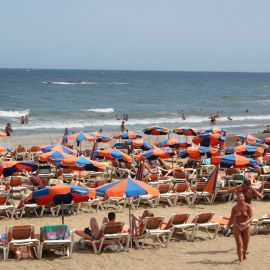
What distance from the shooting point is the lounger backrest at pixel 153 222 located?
397 inches

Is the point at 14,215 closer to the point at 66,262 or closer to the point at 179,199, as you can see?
the point at 66,262

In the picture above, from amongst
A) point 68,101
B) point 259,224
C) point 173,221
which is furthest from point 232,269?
point 68,101

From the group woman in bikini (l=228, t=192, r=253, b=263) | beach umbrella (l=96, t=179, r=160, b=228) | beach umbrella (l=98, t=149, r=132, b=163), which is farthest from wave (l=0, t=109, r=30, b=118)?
woman in bikini (l=228, t=192, r=253, b=263)

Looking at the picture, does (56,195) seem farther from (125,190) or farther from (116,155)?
(116,155)

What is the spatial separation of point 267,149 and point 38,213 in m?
13.5

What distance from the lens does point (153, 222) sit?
10.2 meters

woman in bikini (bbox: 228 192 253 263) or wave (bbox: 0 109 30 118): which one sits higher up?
woman in bikini (bbox: 228 192 253 263)

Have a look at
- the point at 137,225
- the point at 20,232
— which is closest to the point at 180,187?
the point at 137,225

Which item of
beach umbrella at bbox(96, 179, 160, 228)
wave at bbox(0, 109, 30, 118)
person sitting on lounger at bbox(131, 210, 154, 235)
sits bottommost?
wave at bbox(0, 109, 30, 118)

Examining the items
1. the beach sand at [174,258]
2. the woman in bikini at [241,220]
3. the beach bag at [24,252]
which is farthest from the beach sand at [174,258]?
the woman in bikini at [241,220]

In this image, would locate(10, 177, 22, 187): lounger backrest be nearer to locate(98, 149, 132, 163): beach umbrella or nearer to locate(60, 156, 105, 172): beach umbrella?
locate(60, 156, 105, 172): beach umbrella

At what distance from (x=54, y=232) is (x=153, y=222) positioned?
1.90 metres

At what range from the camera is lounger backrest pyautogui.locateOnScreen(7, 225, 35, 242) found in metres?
9.15

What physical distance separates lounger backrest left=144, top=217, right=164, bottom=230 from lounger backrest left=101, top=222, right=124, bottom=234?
0.56 meters
